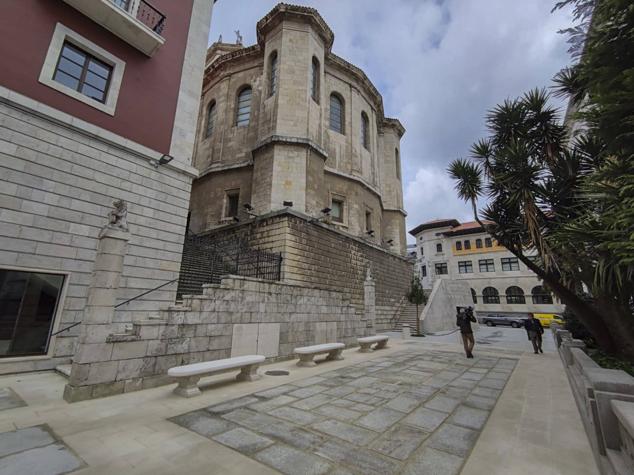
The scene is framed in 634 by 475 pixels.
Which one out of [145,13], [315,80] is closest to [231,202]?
[315,80]

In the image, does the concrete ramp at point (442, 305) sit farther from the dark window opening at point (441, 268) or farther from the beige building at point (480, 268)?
the dark window opening at point (441, 268)

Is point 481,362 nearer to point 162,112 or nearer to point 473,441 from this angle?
point 473,441

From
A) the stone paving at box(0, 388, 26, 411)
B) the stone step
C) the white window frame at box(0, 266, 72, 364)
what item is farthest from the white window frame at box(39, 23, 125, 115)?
the stone paving at box(0, 388, 26, 411)

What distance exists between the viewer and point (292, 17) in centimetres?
1811

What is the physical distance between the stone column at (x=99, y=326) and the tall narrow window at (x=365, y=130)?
20494 mm

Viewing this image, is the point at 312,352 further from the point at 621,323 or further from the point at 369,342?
the point at 621,323

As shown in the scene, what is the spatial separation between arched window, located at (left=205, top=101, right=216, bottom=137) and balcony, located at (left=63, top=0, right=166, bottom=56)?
1068 cm

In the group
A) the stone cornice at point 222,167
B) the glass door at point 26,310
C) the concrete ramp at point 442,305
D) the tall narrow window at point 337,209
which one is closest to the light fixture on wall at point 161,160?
the glass door at point 26,310

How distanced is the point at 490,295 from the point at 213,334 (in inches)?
1638

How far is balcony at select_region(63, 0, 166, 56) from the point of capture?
28.0ft

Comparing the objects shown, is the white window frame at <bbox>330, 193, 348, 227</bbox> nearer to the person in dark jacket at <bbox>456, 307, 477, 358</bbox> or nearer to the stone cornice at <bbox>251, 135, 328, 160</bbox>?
the stone cornice at <bbox>251, 135, 328, 160</bbox>

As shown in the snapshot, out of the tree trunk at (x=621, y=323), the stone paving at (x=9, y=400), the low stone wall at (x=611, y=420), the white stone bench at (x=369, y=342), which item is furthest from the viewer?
the white stone bench at (x=369, y=342)

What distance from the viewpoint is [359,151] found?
21.5 metres

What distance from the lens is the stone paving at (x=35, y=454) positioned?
2.76 m
